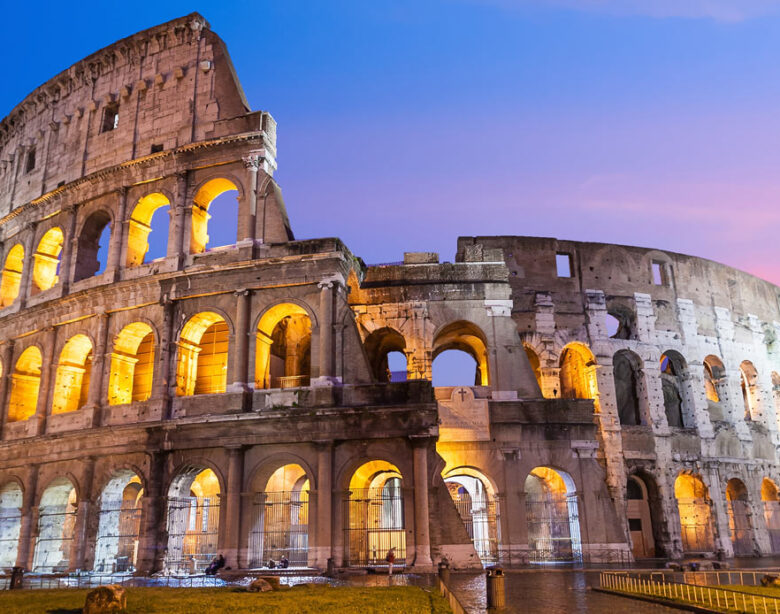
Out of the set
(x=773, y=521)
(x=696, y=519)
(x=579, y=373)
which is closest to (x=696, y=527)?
(x=696, y=519)

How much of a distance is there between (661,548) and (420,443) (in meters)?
11.2

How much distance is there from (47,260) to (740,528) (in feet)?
87.4

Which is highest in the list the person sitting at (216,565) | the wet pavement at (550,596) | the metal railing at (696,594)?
the person sitting at (216,565)

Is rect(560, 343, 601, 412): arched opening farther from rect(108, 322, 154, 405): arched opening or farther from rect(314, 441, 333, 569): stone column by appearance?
rect(108, 322, 154, 405): arched opening

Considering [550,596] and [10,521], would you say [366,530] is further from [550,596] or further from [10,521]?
[10,521]

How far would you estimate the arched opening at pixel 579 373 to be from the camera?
79.2 ft

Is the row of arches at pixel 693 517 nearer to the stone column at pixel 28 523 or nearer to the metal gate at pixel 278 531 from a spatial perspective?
the metal gate at pixel 278 531

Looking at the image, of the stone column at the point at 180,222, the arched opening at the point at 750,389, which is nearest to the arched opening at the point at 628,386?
the arched opening at the point at 750,389

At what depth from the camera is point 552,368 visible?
915 inches

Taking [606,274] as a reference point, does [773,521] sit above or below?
below

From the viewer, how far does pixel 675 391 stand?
2631 centimetres

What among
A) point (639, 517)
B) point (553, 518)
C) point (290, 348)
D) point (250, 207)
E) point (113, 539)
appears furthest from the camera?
point (639, 517)

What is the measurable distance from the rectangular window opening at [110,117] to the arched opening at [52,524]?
1186 centimetres

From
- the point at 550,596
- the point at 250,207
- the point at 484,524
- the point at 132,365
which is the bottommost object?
the point at 550,596
